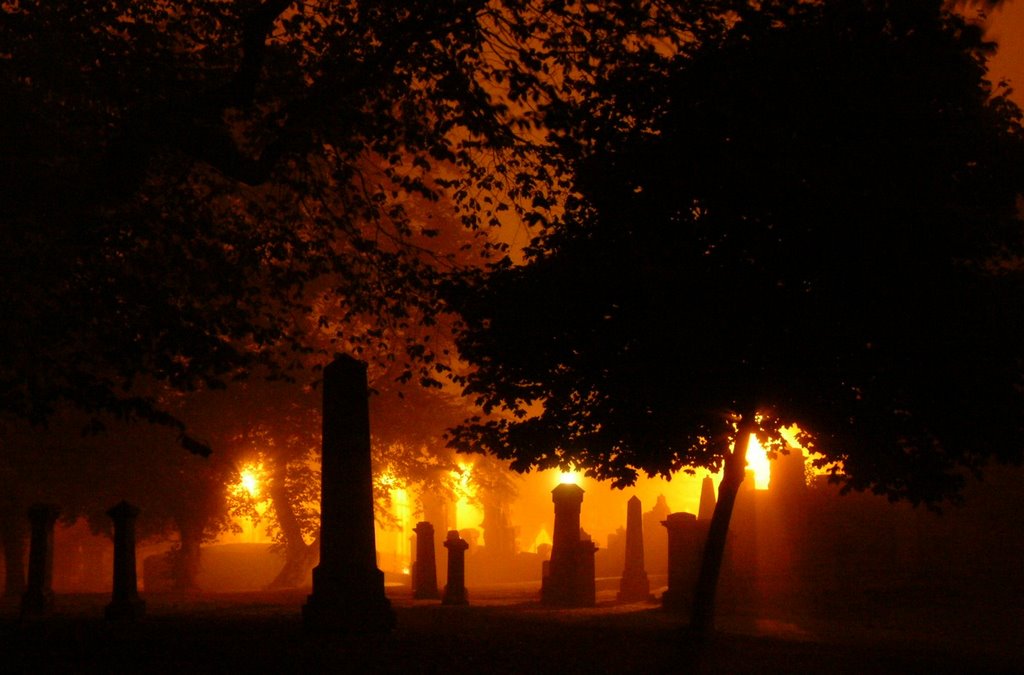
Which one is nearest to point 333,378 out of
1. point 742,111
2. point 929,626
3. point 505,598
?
point 742,111

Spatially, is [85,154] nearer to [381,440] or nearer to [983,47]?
[983,47]

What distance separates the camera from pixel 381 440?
32125 millimetres

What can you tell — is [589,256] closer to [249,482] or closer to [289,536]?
[289,536]

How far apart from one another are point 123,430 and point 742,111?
19503 mm

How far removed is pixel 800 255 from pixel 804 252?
50mm

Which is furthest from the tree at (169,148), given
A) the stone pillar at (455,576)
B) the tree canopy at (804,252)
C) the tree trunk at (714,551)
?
the stone pillar at (455,576)

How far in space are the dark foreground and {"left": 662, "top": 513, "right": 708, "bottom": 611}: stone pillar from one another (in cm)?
364

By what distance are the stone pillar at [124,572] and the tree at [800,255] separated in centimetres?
782

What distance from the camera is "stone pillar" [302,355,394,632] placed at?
1095cm

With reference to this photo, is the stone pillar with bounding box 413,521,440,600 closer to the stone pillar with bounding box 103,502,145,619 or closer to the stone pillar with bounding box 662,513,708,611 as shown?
the stone pillar with bounding box 662,513,708,611

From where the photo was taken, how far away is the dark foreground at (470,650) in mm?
8281

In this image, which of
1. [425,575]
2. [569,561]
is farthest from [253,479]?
[569,561]

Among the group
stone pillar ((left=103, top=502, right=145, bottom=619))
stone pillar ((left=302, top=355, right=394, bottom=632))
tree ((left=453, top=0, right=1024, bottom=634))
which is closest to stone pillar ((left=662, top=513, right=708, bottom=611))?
tree ((left=453, top=0, right=1024, bottom=634))

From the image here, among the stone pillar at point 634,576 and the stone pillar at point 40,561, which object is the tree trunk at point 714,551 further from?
the stone pillar at point 634,576
